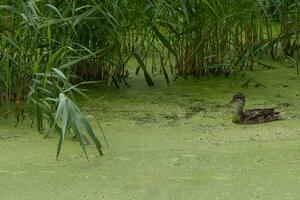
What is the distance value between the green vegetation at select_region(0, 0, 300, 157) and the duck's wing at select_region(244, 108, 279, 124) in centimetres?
48

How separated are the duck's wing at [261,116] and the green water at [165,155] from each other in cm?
2

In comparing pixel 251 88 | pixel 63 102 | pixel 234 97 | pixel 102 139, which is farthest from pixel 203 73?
pixel 63 102

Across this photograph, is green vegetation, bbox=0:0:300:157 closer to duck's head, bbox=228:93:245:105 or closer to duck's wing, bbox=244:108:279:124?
duck's head, bbox=228:93:245:105

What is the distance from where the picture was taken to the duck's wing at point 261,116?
2.76 metres

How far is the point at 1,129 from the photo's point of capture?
2.67 m

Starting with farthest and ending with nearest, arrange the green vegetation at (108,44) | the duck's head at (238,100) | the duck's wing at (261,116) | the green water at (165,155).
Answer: the duck's head at (238,100), the duck's wing at (261,116), the green vegetation at (108,44), the green water at (165,155)

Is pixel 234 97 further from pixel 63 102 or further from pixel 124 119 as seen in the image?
pixel 63 102


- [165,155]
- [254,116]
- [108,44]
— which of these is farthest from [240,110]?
[108,44]

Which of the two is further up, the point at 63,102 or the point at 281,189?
the point at 63,102

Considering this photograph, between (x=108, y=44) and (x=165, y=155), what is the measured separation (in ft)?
2.90

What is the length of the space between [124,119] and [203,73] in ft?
2.53

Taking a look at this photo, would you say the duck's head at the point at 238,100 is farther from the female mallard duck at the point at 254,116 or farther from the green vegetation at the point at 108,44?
the green vegetation at the point at 108,44

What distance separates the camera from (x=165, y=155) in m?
2.39

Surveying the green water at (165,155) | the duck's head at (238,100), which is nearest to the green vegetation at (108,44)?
the green water at (165,155)
